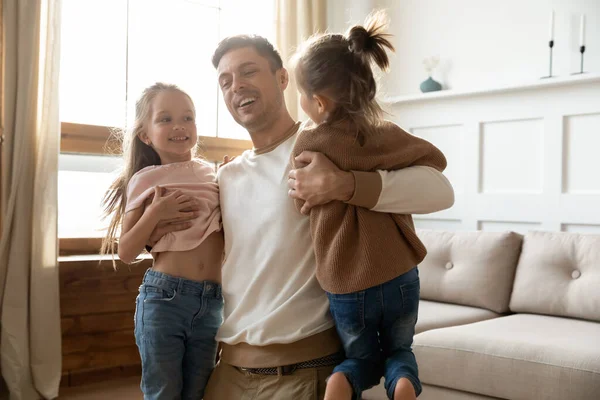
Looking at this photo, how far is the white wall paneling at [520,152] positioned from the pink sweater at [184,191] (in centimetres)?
245

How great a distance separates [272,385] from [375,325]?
0.86ft

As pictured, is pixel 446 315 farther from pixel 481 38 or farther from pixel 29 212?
pixel 29 212

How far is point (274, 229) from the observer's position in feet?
5.24

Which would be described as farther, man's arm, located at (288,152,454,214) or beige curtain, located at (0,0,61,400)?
beige curtain, located at (0,0,61,400)

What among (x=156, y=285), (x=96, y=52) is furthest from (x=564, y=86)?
(x=156, y=285)

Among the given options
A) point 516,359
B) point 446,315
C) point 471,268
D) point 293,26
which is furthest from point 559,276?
point 293,26

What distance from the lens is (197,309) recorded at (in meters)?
1.76

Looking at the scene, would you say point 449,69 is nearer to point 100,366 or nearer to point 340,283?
point 100,366

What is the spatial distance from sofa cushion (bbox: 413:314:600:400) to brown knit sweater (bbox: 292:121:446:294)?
3.84 feet

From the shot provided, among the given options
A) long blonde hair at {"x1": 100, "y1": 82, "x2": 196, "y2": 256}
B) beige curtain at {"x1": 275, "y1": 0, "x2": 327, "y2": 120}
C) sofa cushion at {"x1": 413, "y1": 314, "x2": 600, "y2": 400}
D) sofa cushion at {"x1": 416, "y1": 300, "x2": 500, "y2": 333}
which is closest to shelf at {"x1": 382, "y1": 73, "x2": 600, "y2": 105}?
beige curtain at {"x1": 275, "y1": 0, "x2": 327, "y2": 120}

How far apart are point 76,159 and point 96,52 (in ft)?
2.02

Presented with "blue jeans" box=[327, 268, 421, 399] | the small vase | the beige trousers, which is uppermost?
the small vase

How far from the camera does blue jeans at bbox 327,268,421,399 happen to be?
1480 millimetres

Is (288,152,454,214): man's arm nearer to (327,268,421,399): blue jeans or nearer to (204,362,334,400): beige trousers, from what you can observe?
(327,268,421,399): blue jeans
